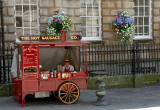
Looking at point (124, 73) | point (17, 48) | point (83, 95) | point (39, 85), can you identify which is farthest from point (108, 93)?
point (17, 48)

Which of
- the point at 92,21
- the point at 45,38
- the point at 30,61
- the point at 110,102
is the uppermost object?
the point at 92,21

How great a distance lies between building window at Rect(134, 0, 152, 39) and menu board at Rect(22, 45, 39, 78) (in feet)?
25.8

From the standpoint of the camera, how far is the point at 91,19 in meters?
15.8

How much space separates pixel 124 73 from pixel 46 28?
4230 millimetres

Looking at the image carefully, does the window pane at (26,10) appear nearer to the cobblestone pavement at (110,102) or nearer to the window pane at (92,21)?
the window pane at (92,21)

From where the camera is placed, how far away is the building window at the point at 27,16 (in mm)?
14609

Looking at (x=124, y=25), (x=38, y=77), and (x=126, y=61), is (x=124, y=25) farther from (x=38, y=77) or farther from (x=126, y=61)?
(x=38, y=77)

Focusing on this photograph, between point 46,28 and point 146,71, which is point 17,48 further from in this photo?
point 146,71

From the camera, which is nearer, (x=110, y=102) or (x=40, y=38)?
(x=40, y=38)

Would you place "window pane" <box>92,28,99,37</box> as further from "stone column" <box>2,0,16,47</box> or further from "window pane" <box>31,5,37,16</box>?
"stone column" <box>2,0,16,47</box>

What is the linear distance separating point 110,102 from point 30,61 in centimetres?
310

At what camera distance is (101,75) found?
33.5 feet

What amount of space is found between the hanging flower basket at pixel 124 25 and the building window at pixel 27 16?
3.90m

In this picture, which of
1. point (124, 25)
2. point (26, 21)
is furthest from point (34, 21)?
point (124, 25)
